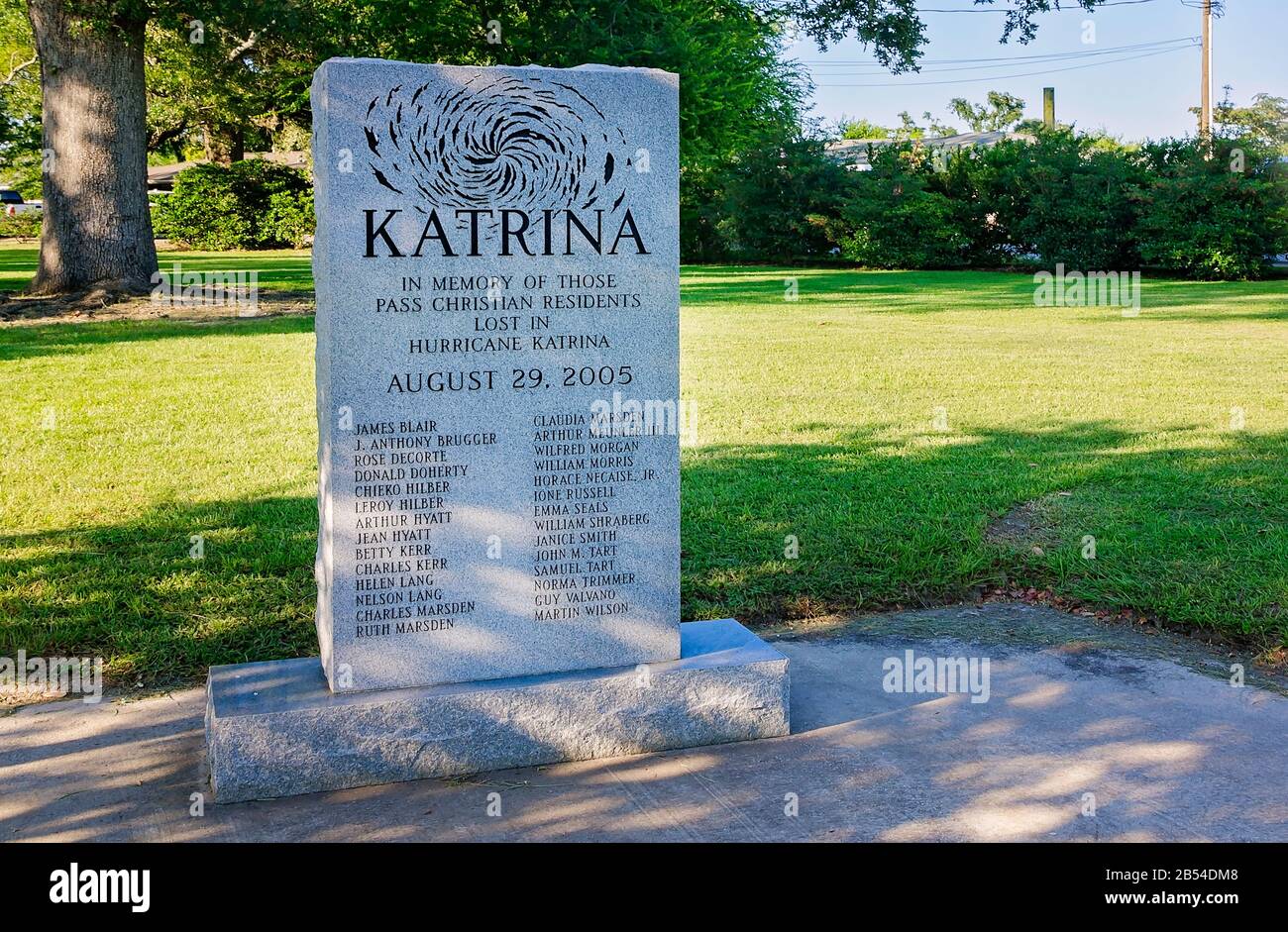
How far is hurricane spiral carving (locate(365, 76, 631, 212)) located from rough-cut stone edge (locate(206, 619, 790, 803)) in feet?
5.11

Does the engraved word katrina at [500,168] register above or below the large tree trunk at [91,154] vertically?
below

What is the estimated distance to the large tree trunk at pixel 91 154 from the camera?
55.9 ft

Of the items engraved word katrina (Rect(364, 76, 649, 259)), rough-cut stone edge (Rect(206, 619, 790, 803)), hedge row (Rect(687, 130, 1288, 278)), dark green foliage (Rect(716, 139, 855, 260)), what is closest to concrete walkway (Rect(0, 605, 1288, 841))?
rough-cut stone edge (Rect(206, 619, 790, 803))

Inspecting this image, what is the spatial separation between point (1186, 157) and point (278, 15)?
68.4ft

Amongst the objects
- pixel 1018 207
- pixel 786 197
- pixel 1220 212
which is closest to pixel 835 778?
pixel 1220 212

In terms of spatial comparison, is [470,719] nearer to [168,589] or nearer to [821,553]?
[168,589]

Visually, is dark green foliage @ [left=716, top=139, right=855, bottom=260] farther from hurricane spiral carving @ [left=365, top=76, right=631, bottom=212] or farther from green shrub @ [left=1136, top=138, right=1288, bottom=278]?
hurricane spiral carving @ [left=365, top=76, right=631, bottom=212]

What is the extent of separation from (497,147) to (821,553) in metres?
3.14

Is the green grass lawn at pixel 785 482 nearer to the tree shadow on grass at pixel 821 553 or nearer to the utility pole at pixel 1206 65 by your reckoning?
the tree shadow on grass at pixel 821 553

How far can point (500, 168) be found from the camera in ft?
13.4

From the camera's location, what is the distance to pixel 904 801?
12.6 ft

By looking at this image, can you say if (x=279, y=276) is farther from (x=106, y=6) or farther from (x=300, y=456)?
(x=300, y=456)

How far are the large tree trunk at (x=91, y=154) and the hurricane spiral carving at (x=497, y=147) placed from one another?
14.5 meters

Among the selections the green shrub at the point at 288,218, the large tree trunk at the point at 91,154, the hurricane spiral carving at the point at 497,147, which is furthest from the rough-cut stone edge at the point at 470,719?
the green shrub at the point at 288,218
